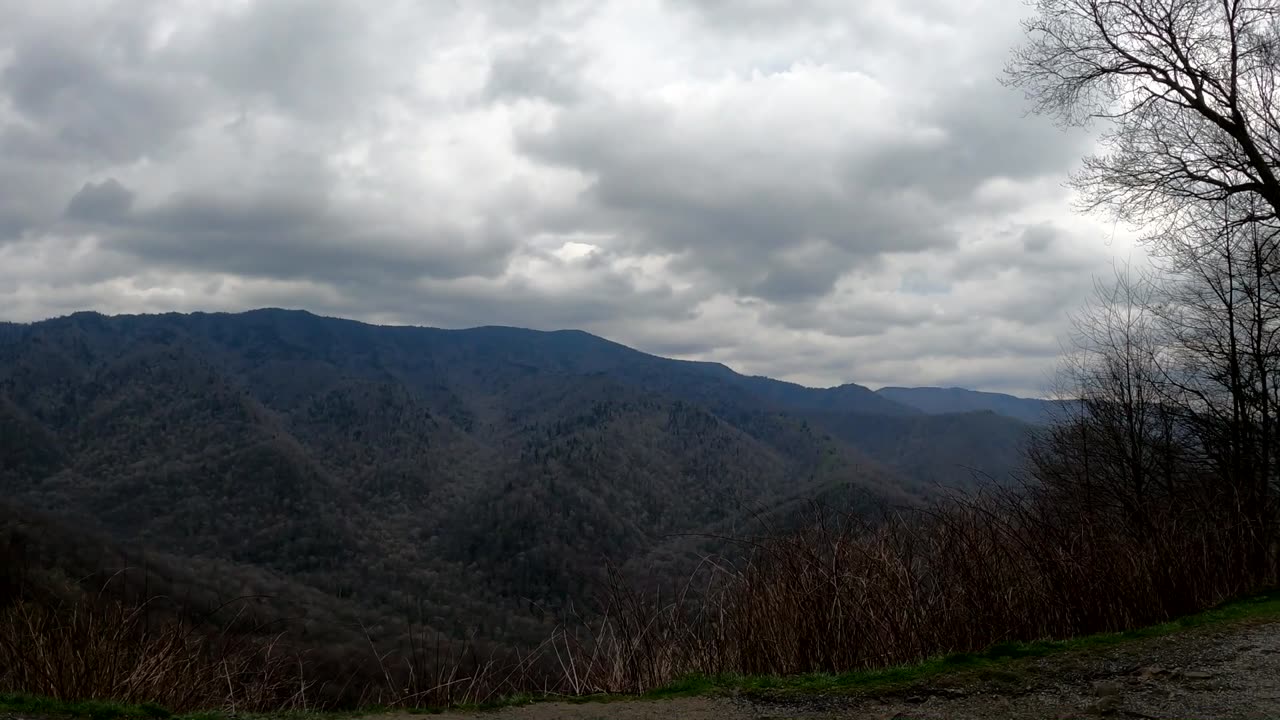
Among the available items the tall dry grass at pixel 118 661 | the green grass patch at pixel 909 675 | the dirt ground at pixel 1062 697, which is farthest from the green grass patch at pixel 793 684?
the tall dry grass at pixel 118 661

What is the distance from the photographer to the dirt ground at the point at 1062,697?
15.3 feet

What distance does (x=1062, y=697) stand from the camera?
4.91 meters

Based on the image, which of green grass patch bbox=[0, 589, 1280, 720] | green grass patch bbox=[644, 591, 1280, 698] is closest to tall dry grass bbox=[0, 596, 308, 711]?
green grass patch bbox=[0, 589, 1280, 720]

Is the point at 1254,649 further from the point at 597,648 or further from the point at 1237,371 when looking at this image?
the point at 1237,371

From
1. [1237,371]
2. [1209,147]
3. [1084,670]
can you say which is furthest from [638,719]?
[1237,371]

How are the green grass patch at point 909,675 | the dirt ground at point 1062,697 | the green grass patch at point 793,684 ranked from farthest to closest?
the green grass patch at point 909,675 < the green grass patch at point 793,684 < the dirt ground at point 1062,697

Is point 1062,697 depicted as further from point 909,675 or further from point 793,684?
point 793,684

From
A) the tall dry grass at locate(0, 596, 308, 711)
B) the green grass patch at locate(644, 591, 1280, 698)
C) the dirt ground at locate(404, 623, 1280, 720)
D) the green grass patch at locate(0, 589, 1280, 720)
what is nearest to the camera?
the dirt ground at locate(404, 623, 1280, 720)

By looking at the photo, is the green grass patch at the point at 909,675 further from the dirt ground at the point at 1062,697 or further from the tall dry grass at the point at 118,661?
the tall dry grass at the point at 118,661

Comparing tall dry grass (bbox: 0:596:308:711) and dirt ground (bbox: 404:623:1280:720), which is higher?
dirt ground (bbox: 404:623:1280:720)

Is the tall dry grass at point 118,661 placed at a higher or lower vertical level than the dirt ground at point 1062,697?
lower

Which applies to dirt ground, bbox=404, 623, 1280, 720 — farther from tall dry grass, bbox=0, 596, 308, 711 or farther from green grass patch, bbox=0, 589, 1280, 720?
tall dry grass, bbox=0, 596, 308, 711

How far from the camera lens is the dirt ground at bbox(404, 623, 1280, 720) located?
4.67 metres

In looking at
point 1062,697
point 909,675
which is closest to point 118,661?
point 909,675
